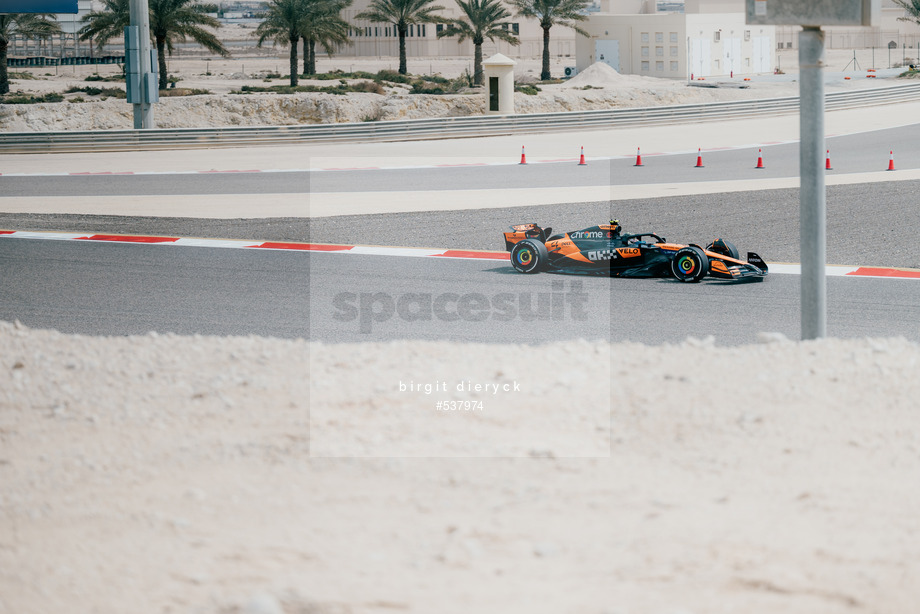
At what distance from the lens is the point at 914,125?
35.4 meters

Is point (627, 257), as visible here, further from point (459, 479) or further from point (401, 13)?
point (401, 13)

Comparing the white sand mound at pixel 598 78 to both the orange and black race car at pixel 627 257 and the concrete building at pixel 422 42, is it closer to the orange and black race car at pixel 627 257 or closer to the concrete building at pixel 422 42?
the concrete building at pixel 422 42

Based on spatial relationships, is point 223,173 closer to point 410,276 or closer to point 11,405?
point 410,276

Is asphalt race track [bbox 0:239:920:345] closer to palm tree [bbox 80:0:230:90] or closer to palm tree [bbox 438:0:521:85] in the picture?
palm tree [bbox 80:0:230:90]

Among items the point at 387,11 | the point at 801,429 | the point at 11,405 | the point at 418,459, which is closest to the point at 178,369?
the point at 11,405

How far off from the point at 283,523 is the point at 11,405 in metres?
2.52

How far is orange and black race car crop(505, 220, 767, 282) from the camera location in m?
13.4

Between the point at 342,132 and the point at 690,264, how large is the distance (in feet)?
73.7

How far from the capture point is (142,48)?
108ft

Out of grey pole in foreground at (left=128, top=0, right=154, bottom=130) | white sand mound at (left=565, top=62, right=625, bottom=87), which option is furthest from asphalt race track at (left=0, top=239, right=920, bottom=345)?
white sand mound at (left=565, top=62, right=625, bottom=87)

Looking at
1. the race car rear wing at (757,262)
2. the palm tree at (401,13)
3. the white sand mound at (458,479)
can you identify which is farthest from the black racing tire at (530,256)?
the palm tree at (401,13)

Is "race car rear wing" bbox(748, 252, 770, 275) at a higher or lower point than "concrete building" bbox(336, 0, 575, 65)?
lower

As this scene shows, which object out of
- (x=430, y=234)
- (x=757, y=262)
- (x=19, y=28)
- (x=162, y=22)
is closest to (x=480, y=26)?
(x=162, y=22)

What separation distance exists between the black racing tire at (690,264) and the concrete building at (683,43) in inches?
1831
